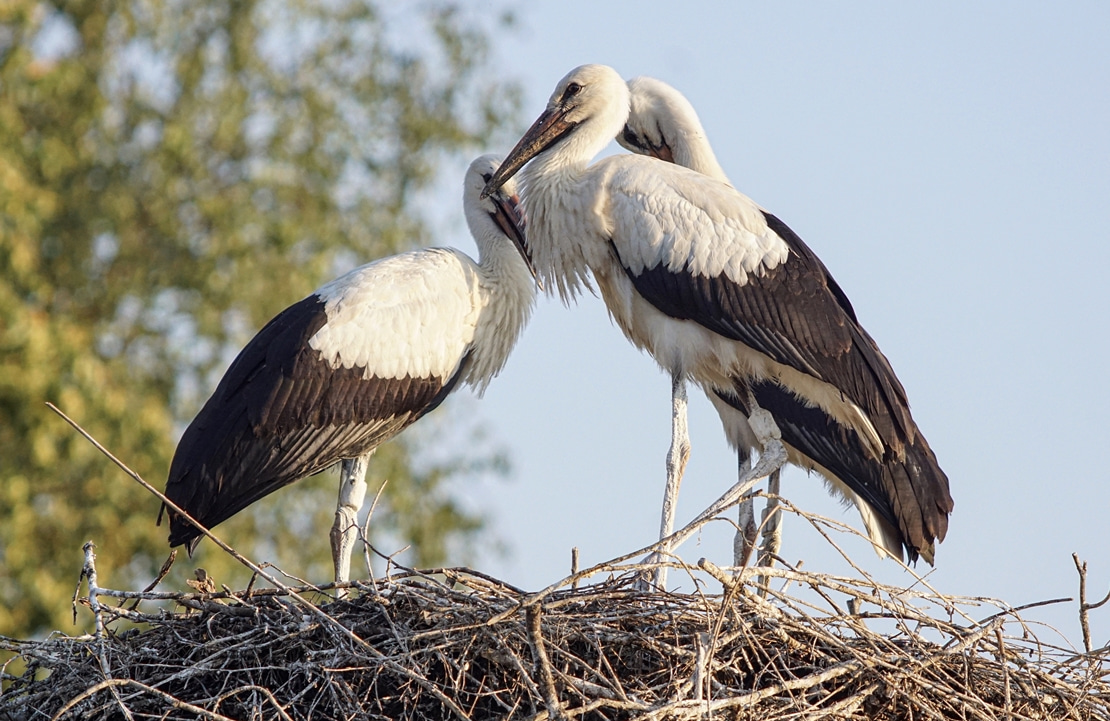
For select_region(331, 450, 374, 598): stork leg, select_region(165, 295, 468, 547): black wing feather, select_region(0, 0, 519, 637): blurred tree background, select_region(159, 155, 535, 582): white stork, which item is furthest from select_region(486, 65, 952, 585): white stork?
select_region(0, 0, 519, 637): blurred tree background

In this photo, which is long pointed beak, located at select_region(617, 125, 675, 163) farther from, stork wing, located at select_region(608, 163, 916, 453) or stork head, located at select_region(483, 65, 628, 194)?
stork wing, located at select_region(608, 163, 916, 453)

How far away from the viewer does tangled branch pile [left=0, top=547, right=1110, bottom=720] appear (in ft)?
14.3

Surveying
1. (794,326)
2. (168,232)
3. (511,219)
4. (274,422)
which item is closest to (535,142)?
(511,219)

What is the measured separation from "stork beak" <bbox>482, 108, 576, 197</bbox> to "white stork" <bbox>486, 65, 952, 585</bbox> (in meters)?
0.18

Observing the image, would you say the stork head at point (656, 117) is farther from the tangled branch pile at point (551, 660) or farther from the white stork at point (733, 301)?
the tangled branch pile at point (551, 660)

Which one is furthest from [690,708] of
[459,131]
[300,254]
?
[459,131]

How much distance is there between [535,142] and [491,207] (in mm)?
495

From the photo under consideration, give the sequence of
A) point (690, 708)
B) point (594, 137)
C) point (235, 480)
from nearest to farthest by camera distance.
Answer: point (690, 708)
point (235, 480)
point (594, 137)

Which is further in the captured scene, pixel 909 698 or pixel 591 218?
pixel 591 218

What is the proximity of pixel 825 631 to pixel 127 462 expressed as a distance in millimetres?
6382

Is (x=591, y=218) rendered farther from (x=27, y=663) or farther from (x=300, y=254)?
(x=300, y=254)

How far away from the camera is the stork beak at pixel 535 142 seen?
664 centimetres

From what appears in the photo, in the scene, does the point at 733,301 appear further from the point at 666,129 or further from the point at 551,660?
the point at 551,660

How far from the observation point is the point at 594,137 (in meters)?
6.61
